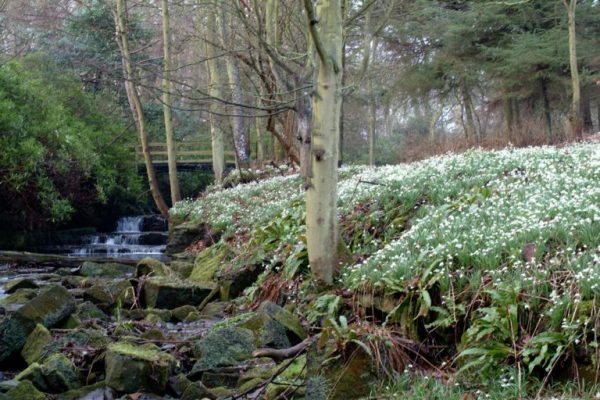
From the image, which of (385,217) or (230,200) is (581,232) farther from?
(230,200)

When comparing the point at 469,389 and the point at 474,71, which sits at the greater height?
the point at 474,71

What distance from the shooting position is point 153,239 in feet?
68.4

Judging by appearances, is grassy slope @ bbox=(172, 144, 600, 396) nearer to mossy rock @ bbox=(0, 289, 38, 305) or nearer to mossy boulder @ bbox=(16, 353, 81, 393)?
mossy boulder @ bbox=(16, 353, 81, 393)

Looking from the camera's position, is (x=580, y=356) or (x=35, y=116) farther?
(x=35, y=116)

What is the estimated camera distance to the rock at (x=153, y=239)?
20.7m

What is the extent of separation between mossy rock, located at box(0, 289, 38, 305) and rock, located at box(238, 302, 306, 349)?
13.6ft

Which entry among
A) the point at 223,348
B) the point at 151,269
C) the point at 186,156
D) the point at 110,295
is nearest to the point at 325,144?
the point at 223,348

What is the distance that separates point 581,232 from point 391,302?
1.93 metres

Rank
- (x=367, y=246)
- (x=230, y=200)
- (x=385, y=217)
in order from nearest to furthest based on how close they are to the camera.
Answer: (x=367, y=246)
(x=385, y=217)
(x=230, y=200)

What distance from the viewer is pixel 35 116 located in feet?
66.4

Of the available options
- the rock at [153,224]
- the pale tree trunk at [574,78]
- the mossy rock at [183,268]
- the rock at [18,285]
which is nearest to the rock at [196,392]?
the rock at [18,285]

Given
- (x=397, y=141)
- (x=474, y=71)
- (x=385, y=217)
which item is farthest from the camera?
(x=397, y=141)

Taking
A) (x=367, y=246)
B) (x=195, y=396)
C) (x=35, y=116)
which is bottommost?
(x=195, y=396)

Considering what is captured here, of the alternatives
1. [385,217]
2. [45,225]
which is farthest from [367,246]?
[45,225]
